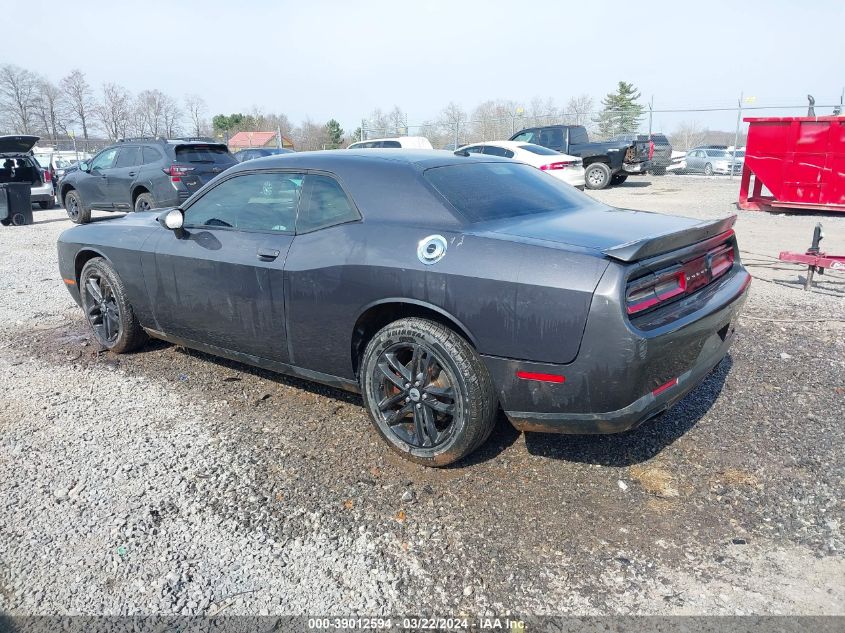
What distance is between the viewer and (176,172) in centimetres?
1102

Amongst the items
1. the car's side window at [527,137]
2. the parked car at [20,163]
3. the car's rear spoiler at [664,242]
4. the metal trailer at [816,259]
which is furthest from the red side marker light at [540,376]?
the car's side window at [527,137]

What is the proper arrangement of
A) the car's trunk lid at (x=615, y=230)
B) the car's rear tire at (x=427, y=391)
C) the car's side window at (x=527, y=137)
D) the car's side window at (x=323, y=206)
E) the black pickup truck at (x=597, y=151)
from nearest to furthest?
the car's trunk lid at (x=615, y=230)
the car's rear tire at (x=427, y=391)
the car's side window at (x=323, y=206)
the black pickup truck at (x=597, y=151)
the car's side window at (x=527, y=137)

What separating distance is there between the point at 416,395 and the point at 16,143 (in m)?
16.0

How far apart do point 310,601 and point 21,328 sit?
4.80 m

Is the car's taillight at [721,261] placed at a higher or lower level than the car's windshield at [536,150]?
lower

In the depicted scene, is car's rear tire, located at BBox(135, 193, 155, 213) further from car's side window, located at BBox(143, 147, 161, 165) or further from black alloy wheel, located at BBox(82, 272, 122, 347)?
black alloy wheel, located at BBox(82, 272, 122, 347)

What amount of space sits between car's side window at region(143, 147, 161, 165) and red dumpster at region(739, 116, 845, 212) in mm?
11750

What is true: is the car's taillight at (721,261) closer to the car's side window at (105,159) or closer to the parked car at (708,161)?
the car's side window at (105,159)

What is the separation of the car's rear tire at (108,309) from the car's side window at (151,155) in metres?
7.15

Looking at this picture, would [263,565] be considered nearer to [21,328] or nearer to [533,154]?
[21,328]

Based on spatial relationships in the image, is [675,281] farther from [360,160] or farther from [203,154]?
[203,154]

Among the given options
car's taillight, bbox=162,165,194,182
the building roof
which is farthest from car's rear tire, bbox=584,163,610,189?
the building roof

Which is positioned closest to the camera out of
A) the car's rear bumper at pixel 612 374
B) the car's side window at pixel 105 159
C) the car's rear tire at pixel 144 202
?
the car's rear bumper at pixel 612 374

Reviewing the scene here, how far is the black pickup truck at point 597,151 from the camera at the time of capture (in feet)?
59.4
